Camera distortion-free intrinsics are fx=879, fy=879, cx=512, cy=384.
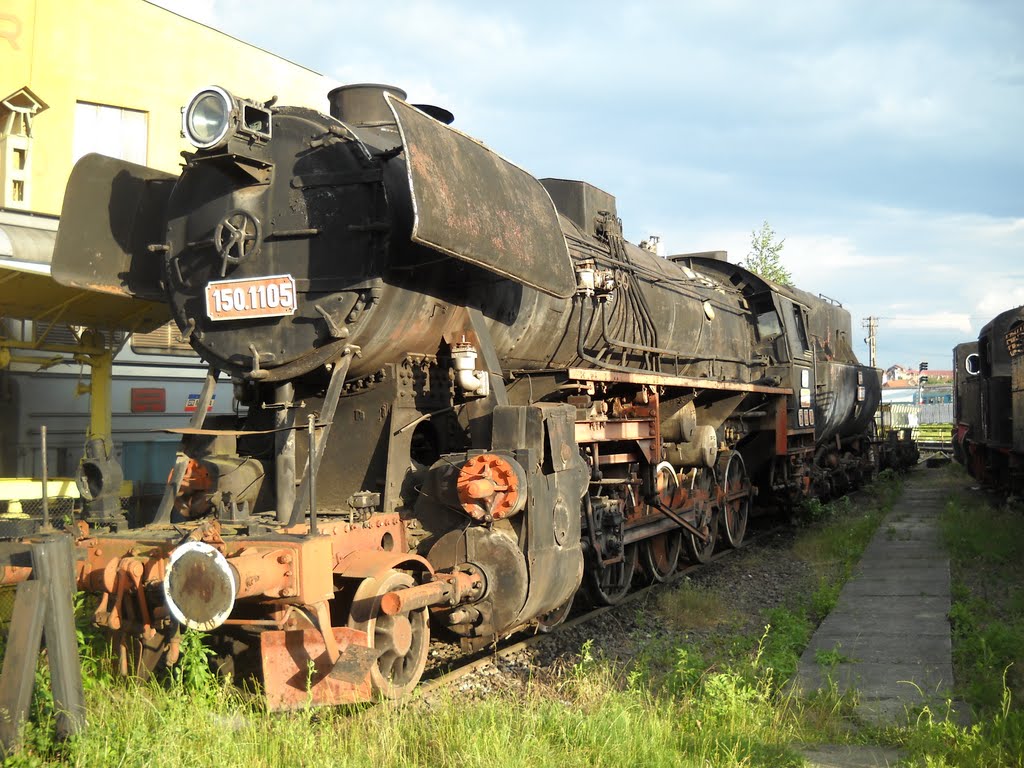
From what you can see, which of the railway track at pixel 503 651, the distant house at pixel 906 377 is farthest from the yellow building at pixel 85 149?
the distant house at pixel 906 377

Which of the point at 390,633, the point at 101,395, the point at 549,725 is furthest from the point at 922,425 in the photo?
the point at 390,633

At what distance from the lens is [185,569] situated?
14.0 feet

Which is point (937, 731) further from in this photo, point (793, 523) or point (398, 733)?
point (793, 523)

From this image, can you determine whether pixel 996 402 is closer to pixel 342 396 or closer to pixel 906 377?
pixel 342 396

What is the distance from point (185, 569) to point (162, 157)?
14994 millimetres

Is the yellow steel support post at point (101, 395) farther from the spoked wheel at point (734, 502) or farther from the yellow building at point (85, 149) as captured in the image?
the spoked wheel at point (734, 502)

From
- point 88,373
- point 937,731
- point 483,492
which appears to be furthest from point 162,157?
point 937,731

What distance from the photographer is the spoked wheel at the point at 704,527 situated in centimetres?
995

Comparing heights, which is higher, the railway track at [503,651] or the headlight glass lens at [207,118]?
the headlight glass lens at [207,118]

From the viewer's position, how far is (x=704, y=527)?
10016mm

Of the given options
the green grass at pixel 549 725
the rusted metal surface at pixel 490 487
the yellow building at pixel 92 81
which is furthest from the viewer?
the yellow building at pixel 92 81

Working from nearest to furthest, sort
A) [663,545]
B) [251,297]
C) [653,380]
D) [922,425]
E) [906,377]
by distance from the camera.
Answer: [251,297] → [653,380] → [663,545] → [922,425] → [906,377]

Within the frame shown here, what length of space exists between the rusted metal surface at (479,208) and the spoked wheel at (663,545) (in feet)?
10.8

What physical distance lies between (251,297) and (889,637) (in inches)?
214
